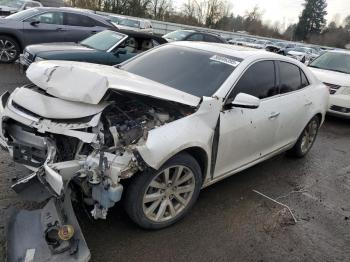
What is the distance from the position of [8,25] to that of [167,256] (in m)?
9.34

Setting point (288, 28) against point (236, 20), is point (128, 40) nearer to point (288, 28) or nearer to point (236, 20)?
point (236, 20)

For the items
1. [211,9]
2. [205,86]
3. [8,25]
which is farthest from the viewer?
[211,9]

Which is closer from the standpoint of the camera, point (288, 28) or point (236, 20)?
point (236, 20)

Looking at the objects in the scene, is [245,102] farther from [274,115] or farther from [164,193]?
[164,193]

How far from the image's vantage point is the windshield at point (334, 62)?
973cm

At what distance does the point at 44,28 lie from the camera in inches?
421

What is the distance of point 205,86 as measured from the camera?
401 centimetres

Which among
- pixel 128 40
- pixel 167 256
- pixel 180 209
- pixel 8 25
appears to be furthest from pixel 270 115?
pixel 8 25

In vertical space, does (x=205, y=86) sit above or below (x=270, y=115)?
above

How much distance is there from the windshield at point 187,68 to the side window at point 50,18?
718cm

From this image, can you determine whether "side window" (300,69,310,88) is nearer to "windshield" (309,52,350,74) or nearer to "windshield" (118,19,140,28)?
"windshield" (309,52,350,74)

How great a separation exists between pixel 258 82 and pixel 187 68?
87cm

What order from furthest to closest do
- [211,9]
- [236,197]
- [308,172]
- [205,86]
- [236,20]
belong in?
[236,20], [211,9], [308,172], [236,197], [205,86]

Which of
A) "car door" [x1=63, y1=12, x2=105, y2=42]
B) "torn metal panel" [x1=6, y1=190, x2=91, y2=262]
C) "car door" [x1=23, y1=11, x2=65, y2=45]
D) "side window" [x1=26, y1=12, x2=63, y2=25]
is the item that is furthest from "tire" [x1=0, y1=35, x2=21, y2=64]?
"torn metal panel" [x1=6, y1=190, x2=91, y2=262]
